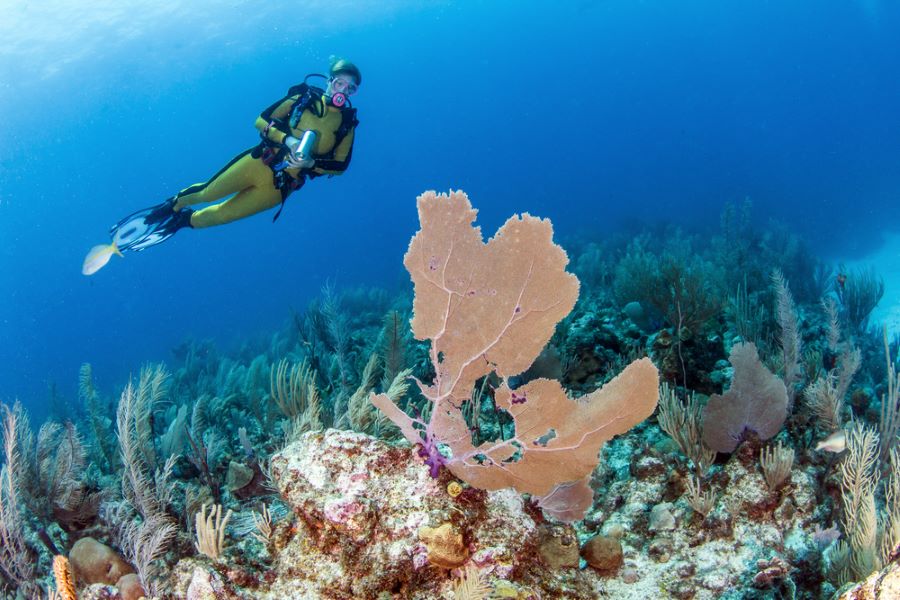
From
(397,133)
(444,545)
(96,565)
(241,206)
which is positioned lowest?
(444,545)

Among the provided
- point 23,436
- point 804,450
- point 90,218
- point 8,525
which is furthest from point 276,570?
point 90,218

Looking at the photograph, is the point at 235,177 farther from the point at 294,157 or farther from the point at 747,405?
the point at 747,405

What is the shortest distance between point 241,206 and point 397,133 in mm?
110047

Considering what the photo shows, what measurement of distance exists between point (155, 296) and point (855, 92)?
102 meters

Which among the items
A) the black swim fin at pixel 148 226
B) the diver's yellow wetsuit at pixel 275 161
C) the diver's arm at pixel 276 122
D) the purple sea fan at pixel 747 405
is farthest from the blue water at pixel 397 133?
the purple sea fan at pixel 747 405

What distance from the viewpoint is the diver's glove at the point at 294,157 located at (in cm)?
611

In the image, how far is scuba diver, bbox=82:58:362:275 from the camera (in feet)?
21.0

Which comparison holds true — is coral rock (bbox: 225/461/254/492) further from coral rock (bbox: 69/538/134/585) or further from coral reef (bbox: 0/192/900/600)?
coral rock (bbox: 69/538/134/585)

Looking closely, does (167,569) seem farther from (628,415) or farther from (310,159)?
(310,159)

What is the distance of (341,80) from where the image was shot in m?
6.35

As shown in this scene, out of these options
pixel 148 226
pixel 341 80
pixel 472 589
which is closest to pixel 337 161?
pixel 341 80

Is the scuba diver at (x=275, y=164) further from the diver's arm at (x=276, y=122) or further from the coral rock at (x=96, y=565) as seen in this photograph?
the coral rock at (x=96, y=565)

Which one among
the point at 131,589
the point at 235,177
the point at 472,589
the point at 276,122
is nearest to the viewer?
the point at 472,589

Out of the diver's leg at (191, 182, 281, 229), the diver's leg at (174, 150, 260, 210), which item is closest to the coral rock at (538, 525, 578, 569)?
the diver's leg at (191, 182, 281, 229)
